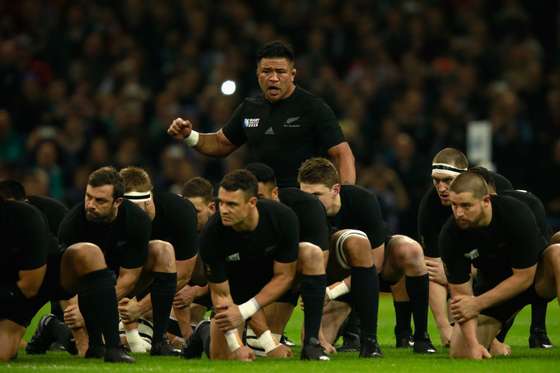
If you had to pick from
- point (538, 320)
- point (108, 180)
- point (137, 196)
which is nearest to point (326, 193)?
point (137, 196)

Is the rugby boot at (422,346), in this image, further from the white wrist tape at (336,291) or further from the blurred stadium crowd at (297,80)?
the blurred stadium crowd at (297,80)

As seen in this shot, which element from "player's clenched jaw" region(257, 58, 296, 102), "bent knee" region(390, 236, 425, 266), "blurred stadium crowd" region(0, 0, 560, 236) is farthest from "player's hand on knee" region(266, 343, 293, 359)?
"blurred stadium crowd" region(0, 0, 560, 236)

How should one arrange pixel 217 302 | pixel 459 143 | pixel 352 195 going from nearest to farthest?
pixel 217 302 < pixel 352 195 < pixel 459 143

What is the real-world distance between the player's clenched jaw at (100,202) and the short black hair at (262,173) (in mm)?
1011

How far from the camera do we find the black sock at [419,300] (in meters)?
10.3

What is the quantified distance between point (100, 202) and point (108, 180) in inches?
6.2

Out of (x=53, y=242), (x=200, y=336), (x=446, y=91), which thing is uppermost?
(x=446, y=91)

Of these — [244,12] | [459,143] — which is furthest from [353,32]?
[459,143]

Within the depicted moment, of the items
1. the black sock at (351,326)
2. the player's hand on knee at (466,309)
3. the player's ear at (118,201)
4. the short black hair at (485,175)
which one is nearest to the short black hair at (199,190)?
the black sock at (351,326)

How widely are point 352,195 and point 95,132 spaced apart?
8031 millimetres

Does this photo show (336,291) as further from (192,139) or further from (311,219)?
(192,139)

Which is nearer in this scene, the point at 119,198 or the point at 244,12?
the point at 119,198

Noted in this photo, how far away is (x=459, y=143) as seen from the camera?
17750mm

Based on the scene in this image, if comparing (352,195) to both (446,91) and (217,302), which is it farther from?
(446,91)
